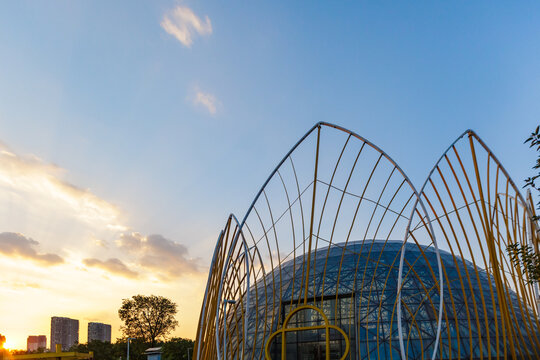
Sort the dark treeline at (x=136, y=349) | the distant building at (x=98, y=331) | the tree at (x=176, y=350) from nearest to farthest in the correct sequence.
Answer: the tree at (x=176, y=350)
the dark treeline at (x=136, y=349)
the distant building at (x=98, y=331)

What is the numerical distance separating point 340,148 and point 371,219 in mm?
3869

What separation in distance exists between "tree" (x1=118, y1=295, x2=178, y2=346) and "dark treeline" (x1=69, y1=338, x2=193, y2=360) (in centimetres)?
168

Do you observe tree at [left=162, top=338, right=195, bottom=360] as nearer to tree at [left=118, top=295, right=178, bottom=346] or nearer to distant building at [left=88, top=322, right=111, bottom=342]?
tree at [left=118, top=295, right=178, bottom=346]

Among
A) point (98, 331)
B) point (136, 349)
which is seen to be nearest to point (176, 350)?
point (136, 349)

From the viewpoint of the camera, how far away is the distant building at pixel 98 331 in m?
166

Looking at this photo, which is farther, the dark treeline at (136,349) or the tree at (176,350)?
the dark treeline at (136,349)

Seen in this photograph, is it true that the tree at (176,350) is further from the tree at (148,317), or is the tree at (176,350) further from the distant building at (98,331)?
the distant building at (98,331)

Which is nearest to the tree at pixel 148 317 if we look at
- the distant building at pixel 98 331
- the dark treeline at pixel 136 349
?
the dark treeline at pixel 136 349

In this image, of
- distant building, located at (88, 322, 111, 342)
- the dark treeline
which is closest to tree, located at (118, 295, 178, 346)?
the dark treeline

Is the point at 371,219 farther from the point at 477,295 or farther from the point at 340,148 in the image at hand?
the point at 477,295

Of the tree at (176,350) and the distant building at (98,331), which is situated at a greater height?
the distant building at (98,331)

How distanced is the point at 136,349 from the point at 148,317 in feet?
18.8

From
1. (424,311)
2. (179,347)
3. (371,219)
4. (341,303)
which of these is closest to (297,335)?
(341,303)

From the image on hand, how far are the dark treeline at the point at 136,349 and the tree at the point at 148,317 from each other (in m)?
1.68
